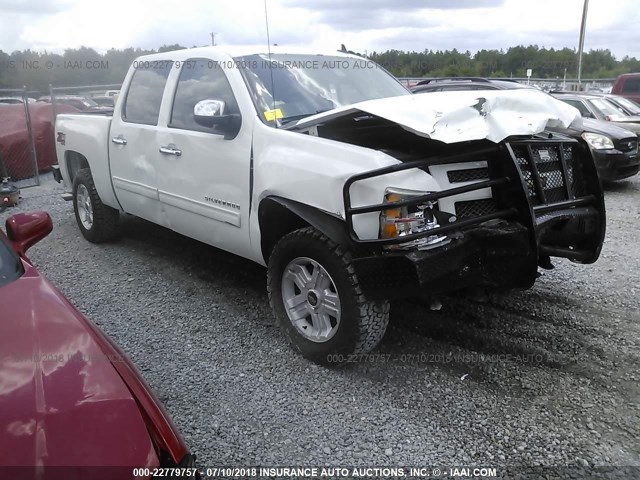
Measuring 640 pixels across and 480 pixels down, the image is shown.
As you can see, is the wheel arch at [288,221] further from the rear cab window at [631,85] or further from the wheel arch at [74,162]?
the rear cab window at [631,85]

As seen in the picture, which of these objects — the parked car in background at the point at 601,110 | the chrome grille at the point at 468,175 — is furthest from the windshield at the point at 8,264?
the parked car in background at the point at 601,110

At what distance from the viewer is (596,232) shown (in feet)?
11.7

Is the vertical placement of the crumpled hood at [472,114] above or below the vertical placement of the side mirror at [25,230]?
above

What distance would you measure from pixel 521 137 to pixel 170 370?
2.60m

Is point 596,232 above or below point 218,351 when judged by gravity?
above

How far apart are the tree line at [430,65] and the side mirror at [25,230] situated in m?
7.19

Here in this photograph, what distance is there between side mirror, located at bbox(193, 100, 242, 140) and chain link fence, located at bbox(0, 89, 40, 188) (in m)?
7.24

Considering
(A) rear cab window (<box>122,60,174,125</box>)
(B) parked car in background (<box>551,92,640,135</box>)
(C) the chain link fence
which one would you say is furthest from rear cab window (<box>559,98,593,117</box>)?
(C) the chain link fence

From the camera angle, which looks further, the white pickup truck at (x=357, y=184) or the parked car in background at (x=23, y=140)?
the parked car in background at (x=23, y=140)

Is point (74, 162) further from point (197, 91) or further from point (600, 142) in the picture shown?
point (600, 142)

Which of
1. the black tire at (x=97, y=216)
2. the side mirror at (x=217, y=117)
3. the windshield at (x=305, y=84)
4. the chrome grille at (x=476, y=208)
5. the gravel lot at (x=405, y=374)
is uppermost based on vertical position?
the windshield at (x=305, y=84)

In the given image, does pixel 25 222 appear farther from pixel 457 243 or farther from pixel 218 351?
pixel 457 243

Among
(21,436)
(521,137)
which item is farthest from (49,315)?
(521,137)

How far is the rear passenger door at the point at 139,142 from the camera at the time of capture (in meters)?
4.88
